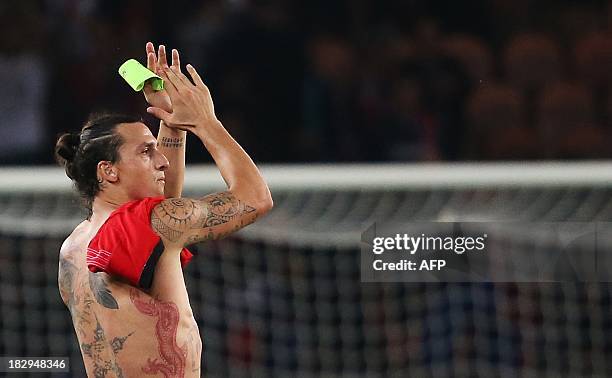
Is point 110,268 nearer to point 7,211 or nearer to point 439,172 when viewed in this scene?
point 439,172

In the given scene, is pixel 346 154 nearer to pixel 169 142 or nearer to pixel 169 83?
pixel 169 142

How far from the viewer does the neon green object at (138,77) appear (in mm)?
3082

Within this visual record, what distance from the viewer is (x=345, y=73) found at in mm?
7895

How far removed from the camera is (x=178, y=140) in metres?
3.48

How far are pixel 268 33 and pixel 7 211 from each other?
277 centimetres

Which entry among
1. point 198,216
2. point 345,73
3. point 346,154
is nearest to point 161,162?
point 198,216

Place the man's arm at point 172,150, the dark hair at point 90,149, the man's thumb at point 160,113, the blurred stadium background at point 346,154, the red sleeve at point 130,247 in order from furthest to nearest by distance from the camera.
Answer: the blurred stadium background at point 346,154 < the man's arm at point 172,150 < the dark hair at point 90,149 < the man's thumb at point 160,113 < the red sleeve at point 130,247

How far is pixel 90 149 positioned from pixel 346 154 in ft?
14.8

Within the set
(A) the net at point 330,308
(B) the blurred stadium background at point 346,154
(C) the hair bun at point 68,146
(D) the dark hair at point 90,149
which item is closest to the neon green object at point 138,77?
(D) the dark hair at point 90,149

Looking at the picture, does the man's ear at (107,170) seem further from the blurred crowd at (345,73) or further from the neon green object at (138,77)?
the blurred crowd at (345,73)

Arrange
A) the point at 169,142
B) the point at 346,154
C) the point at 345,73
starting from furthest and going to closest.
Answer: the point at 345,73, the point at 346,154, the point at 169,142

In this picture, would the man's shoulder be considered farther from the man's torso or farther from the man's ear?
the man's ear

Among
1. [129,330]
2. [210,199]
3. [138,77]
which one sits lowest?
[129,330]

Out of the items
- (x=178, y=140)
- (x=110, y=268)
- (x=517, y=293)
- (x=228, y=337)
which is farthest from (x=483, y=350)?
(x=110, y=268)
